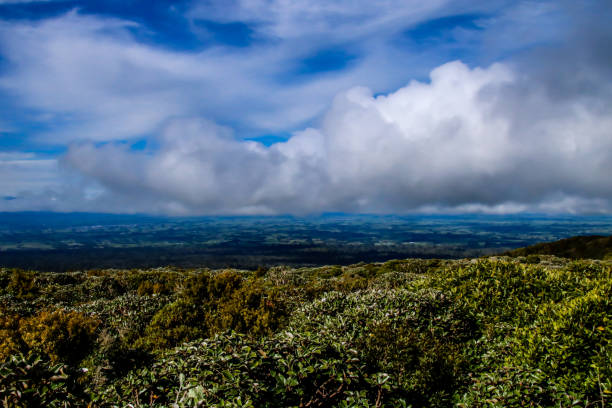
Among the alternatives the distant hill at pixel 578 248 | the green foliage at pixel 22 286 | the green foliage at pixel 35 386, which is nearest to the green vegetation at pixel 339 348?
the green foliage at pixel 35 386

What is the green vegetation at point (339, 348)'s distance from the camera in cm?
548

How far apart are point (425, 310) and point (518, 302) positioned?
3.10 m

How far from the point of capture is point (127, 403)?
546 centimetres

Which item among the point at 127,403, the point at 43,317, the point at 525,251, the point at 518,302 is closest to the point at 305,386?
the point at 127,403

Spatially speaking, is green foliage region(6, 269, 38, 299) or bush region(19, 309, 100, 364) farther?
green foliage region(6, 269, 38, 299)

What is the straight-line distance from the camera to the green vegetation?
5480 millimetres

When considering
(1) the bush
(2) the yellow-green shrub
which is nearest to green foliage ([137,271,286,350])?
(1) the bush

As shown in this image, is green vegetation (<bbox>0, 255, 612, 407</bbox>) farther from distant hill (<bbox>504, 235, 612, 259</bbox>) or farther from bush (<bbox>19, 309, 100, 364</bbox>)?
distant hill (<bbox>504, 235, 612, 259</bbox>)

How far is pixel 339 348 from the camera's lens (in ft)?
22.4

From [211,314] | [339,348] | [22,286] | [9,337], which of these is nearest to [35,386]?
[339,348]

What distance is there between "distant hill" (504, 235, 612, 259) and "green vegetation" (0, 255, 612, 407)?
79144 mm

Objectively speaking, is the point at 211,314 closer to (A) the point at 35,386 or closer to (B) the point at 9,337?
(B) the point at 9,337

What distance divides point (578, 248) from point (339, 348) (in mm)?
100090

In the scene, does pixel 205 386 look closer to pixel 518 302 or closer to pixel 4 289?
pixel 518 302
